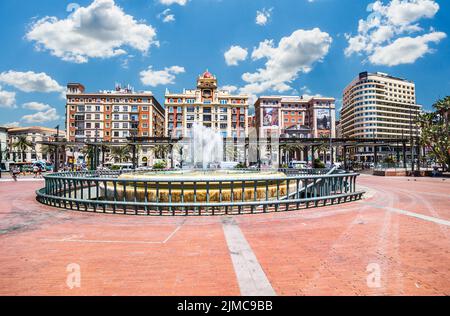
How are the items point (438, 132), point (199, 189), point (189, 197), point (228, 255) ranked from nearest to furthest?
point (228, 255) < point (189, 197) < point (199, 189) < point (438, 132)

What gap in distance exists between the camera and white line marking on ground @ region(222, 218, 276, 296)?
12.2 ft

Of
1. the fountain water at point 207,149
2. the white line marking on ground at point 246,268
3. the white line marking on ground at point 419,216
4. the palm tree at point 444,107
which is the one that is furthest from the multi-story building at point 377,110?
the white line marking on ground at point 246,268

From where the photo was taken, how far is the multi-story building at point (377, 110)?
4500 inches

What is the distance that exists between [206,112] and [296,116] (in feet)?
135

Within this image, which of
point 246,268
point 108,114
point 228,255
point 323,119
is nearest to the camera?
point 246,268

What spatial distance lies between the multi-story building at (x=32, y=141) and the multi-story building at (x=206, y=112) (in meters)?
46.2

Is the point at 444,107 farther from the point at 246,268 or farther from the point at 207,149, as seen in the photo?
the point at 246,268

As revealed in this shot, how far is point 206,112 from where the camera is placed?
3661 inches

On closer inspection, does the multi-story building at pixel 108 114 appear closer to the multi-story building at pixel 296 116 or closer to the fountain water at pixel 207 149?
the fountain water at pixel 207 149

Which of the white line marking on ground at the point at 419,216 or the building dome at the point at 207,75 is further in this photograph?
the building dome at the point at 207,75

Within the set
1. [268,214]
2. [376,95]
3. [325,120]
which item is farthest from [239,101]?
[268,214]

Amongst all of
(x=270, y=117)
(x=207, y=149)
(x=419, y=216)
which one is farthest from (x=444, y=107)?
(x=270, y=117)
